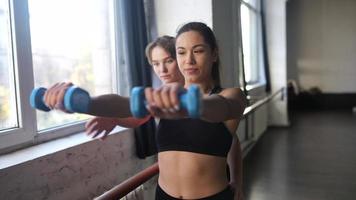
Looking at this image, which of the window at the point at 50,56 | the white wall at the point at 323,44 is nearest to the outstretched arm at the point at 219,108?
the window at the point at 50,56

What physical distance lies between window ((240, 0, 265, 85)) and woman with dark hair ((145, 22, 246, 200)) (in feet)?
16.0

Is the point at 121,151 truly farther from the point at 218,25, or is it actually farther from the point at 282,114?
the point at 282,114

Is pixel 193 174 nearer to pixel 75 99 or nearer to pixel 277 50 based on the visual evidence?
pixel 75 99

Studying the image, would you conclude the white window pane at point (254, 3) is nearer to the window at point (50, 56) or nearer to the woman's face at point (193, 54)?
the window at point (50, 56)

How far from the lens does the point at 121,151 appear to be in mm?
2076

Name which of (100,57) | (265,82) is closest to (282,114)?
(265,82)

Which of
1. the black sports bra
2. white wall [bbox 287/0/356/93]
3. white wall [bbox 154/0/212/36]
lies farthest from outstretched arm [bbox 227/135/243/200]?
white wall [bbox 287/0/356/93]

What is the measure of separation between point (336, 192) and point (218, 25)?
2.00m

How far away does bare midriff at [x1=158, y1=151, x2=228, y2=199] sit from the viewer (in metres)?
1.15

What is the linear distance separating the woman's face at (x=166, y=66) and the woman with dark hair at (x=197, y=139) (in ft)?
0.58

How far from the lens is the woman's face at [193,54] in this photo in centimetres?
106

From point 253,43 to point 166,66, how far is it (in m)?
5.51

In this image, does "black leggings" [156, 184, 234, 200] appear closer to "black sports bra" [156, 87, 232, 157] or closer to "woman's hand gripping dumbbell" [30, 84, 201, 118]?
"black sports bra" [156, 87, 232, 157]

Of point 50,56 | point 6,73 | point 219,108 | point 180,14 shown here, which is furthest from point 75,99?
point 180,14
